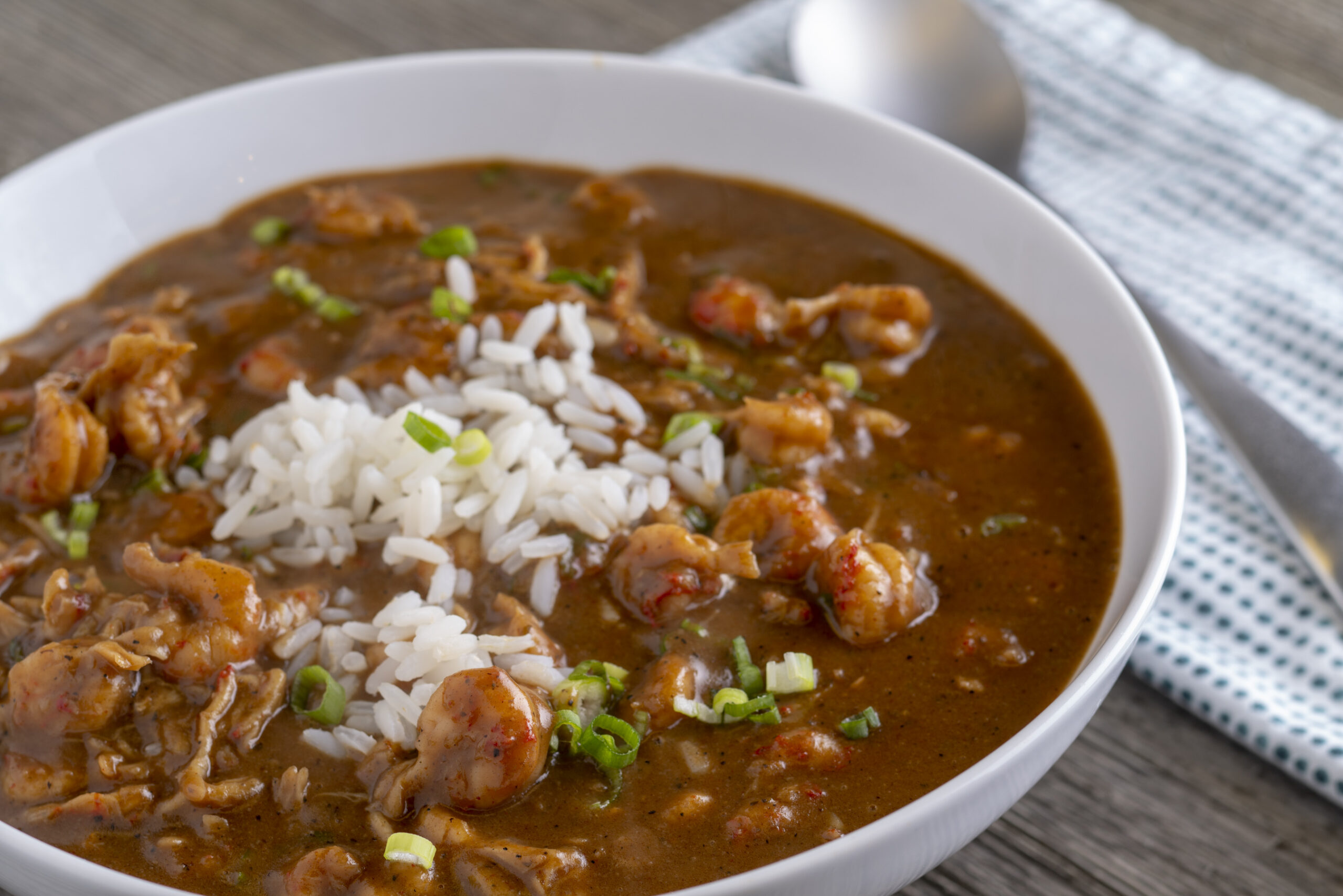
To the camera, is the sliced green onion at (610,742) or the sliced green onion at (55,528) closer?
the sliced green onion at (610,742)

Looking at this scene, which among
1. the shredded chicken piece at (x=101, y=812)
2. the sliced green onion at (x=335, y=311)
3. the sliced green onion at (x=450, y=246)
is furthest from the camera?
the sliced green onion at (x=450, y=246)

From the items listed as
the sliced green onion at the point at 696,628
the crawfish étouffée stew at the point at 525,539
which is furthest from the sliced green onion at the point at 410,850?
the sliced green onion at the point at 696,628

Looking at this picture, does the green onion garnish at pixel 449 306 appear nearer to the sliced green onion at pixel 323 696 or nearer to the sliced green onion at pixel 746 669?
the sliced green onion at pixel 323 696

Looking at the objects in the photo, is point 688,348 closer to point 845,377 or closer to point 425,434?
point 845,377

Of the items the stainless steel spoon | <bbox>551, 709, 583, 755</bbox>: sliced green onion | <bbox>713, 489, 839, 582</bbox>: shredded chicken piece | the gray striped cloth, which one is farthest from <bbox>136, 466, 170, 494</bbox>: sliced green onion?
the stainless steel spoon

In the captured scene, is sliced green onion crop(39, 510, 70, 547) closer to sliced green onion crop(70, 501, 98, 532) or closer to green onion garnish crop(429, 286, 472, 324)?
sliced green onion crop(70, 501, 98, 532)
